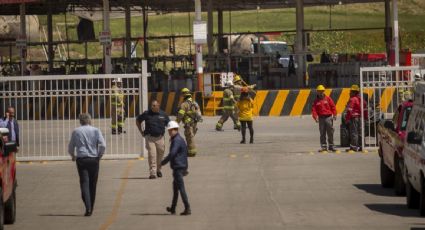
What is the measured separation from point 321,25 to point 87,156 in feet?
219

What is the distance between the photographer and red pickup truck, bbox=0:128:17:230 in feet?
54.1

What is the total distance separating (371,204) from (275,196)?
2.08 m

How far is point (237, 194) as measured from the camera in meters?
21.3

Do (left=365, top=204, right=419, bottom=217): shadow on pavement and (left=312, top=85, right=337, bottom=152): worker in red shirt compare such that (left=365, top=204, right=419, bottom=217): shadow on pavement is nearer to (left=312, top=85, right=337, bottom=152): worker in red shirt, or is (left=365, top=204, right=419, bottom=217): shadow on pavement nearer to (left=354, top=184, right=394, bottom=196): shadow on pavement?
(left=354, top=184, right=394, bottom=196): shadow on pavement

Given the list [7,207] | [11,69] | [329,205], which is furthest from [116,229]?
[11,69]

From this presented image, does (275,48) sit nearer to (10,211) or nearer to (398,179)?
(398,179)

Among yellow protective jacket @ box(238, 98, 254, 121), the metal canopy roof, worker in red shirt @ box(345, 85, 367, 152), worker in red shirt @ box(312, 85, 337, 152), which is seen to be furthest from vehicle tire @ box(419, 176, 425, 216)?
the metal canopy roof

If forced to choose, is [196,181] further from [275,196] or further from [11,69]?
[11,69]

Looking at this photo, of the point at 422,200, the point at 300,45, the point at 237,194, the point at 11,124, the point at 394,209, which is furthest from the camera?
the point at 300,45

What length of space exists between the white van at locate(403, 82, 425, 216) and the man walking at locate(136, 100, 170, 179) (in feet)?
20.3

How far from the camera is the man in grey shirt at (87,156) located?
62.1ft

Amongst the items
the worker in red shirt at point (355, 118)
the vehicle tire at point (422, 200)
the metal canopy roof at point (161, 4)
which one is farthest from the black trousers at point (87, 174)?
the metal canopy roof at point (161, 4)

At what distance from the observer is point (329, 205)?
764 inches

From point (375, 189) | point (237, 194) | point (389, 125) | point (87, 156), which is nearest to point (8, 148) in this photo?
point (87, 156)
